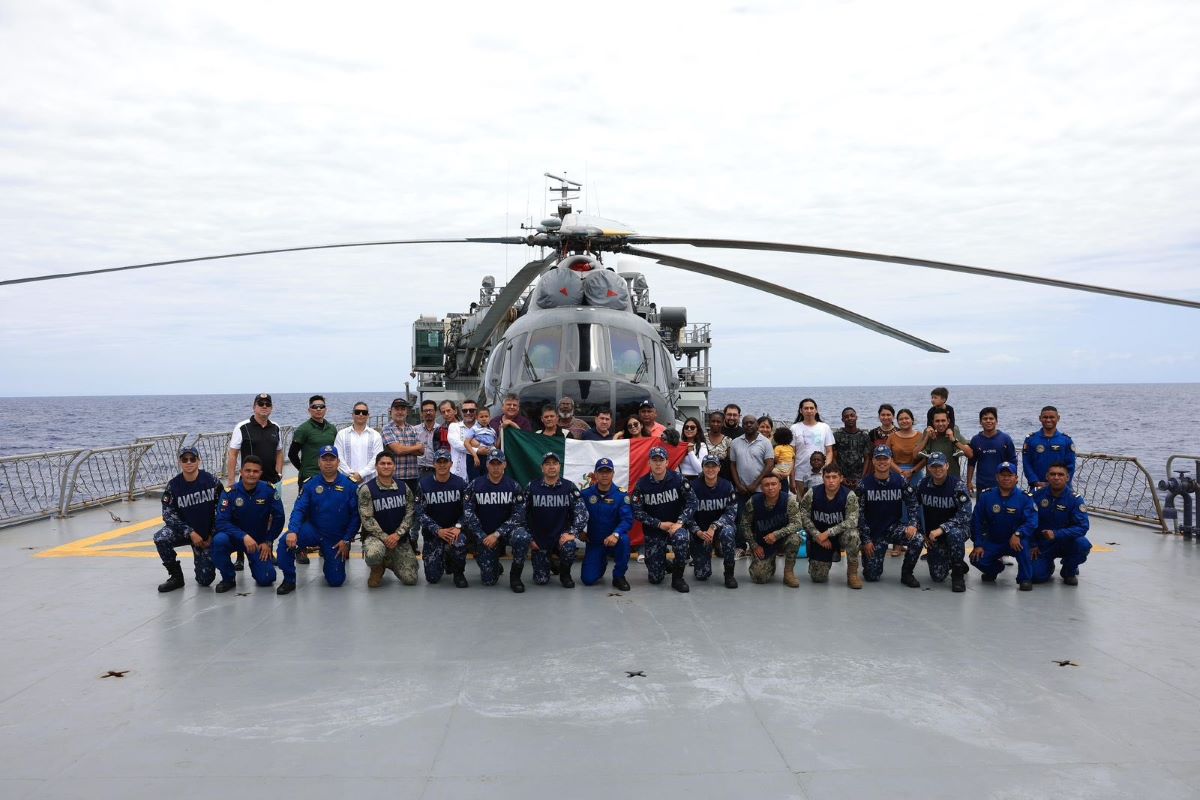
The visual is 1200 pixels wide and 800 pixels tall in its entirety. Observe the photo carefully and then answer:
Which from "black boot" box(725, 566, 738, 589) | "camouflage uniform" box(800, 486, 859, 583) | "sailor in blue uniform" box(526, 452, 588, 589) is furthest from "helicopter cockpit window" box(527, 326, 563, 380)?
"camouflage uniform" box(800, 486, 859, 583)

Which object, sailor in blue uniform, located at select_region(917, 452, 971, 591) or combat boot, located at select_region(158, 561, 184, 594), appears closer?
combat boot, located at select_region(158, 561, 184, 594)

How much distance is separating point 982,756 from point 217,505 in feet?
22.3

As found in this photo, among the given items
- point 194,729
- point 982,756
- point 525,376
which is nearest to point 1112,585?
point 982,756

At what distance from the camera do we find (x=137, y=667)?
5.36 metres

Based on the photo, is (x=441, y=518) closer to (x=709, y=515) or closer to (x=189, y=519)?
(x=189, y=519)

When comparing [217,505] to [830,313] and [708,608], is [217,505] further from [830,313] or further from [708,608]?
[830,313]

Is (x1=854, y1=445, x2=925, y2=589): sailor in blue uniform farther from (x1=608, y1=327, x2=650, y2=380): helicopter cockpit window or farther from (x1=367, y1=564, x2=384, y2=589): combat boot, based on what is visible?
(x1=367, y1=564, x2=384, y2=589): combat boot

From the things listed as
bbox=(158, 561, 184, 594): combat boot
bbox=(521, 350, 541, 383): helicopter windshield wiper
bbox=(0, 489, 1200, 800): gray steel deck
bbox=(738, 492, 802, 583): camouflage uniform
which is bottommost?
bbox=(0, 489, 1200, 800): gray steel deck

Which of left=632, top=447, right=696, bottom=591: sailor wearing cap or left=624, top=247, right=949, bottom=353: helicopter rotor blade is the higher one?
left=624, top=247, right=949, bottom=353: helicopter rotor blade

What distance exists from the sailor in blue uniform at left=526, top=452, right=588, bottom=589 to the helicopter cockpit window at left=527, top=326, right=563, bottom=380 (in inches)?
118

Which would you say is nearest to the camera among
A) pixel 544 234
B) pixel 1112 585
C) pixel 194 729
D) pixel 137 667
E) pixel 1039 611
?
pixel 194 729

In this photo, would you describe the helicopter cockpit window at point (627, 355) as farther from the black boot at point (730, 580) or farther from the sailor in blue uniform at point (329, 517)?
the sailor in blue uniform at point (329, 517)

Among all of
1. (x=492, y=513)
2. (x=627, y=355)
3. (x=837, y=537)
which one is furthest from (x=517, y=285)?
(x=837, y=537)

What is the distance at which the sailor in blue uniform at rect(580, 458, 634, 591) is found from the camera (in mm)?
7816
